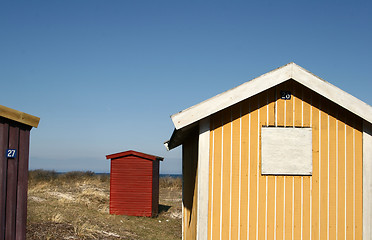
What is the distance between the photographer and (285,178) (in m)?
6.72

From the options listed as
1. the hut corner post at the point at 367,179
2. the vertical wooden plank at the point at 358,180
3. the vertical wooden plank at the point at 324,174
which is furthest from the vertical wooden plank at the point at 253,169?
the hut corner post at the point at 367,179

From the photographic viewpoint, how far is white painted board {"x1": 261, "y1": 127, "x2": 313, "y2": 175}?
6715 millimetres

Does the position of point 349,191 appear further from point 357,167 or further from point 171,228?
point 171,228

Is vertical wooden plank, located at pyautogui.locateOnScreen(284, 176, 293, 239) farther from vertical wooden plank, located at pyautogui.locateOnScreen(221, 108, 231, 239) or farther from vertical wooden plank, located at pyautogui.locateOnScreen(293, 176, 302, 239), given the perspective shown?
vertical wooden plank, located at pyautogui.locateOnScreen(221, 108, 231, 239)

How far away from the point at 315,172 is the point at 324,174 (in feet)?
0.50

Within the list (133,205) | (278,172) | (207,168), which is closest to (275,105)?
(278,172)

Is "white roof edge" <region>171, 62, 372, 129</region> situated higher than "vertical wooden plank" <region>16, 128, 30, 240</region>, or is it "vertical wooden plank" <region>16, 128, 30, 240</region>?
"white roof edge" <region>171, 62, 372, 129</region>

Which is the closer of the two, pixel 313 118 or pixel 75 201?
pixel 313 118

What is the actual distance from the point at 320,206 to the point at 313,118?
4.65ft

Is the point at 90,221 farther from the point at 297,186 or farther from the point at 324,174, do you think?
the point at 324,174

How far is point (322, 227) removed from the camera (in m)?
6.70

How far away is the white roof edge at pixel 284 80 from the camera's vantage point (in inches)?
258

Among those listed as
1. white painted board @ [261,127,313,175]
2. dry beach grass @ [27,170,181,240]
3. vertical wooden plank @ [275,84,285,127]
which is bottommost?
dry beach grass @ [27,170,181,240]

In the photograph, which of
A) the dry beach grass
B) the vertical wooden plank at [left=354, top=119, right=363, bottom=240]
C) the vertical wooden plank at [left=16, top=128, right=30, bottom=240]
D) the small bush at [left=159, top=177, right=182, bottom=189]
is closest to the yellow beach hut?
the vertical wooden plank at [left=354, top=119, right=363, bottom=240]
